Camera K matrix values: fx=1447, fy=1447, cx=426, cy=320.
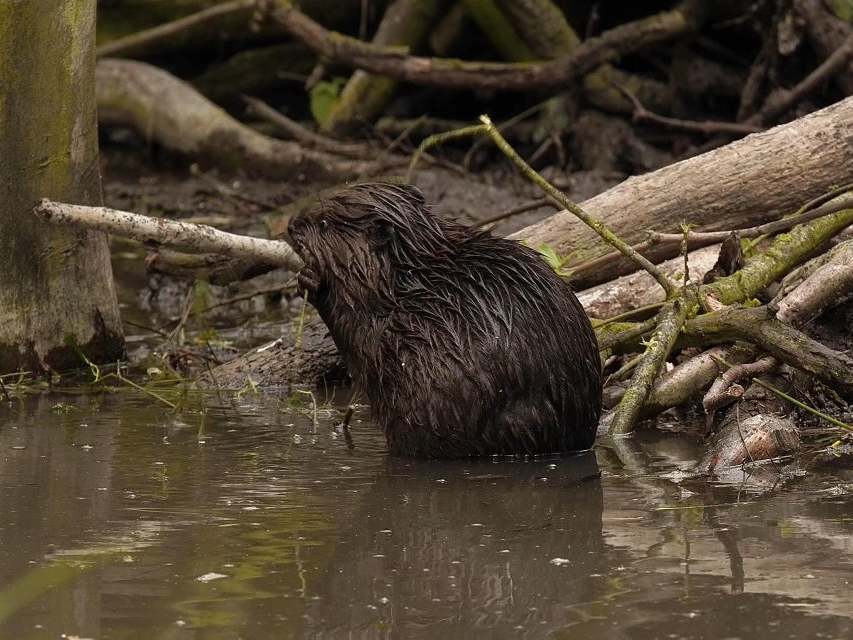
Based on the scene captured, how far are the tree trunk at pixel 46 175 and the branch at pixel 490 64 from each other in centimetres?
344

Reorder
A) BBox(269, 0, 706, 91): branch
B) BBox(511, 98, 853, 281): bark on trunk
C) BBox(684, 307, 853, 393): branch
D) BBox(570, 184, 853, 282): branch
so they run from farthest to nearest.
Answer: BBox(269, 0, 706, 91): branch < BBox(511, 98, 853, 281): bark on trunk < BBox(570, 184, 853, 282): branch < BBox(684, 307, 853, 393): branch

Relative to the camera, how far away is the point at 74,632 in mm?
3137

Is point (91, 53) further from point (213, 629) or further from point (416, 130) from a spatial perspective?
point (416, 130)

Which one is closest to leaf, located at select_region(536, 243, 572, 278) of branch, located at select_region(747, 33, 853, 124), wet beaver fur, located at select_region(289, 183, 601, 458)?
wet beaver fur, located at select_region(289, 183, 601, 458)

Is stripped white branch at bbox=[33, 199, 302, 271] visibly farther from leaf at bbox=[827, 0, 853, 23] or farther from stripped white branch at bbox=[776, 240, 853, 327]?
leaf at bbox=[827, 0, 853, 23]

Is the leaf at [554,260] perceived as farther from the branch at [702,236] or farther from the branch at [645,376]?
the branch at [645,376]

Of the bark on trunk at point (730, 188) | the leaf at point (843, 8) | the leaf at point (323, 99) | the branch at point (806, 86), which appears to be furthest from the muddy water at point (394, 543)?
the leaf at point (323, 99)

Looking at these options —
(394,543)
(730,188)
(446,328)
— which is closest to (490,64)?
(730,188)

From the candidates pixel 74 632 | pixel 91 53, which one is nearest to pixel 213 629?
pixel 74 632

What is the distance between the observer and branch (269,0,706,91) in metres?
9.49

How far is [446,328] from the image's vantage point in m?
4.95

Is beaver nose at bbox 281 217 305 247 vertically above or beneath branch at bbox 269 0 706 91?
beneath

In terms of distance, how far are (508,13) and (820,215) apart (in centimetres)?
487

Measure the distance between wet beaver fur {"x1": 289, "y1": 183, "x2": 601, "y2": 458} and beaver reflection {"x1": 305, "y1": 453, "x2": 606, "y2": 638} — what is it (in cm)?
15
